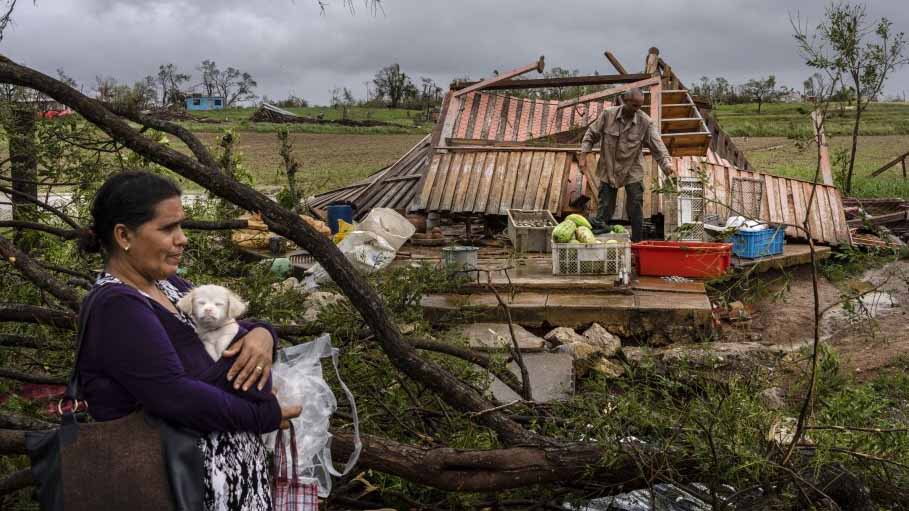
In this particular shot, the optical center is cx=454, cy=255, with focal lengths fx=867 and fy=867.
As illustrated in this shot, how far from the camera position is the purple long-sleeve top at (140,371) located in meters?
2.13

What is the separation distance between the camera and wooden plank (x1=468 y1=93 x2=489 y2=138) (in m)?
13.2

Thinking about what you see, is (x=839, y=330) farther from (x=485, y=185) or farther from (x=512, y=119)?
(x=512, y=119)

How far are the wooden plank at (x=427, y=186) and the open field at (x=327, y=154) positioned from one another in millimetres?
7167

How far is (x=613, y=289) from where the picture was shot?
335 inches

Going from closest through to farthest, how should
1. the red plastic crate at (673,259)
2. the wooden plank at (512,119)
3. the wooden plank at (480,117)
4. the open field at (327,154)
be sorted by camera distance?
the red plastic crate at (673,259) → the wooden plank at (480,117) → the wooden plank at (512,119) → the open field at (327,154)

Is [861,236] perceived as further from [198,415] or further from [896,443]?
[198,415]

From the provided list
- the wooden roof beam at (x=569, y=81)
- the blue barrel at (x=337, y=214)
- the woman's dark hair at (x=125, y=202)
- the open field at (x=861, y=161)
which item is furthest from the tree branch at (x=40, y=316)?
the wooden roof beam at (x=569, y=81)

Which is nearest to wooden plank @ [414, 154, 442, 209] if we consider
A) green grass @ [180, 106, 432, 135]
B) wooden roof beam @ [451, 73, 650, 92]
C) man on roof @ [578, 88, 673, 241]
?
wooden roof beam @ [451, 73, 650, 92]

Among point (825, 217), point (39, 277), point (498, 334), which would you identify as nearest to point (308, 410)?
point (39, 277)

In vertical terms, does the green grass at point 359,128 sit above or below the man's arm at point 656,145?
above

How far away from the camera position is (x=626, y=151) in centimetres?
1016

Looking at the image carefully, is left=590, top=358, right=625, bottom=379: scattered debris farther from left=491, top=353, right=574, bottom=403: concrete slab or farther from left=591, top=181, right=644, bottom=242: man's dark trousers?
left=591, top=181, right=644, bottom=242: man's dark trousers

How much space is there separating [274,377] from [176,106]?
2.36 m

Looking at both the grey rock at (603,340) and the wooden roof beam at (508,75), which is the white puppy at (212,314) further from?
the wooden roof beam at (508,75)
